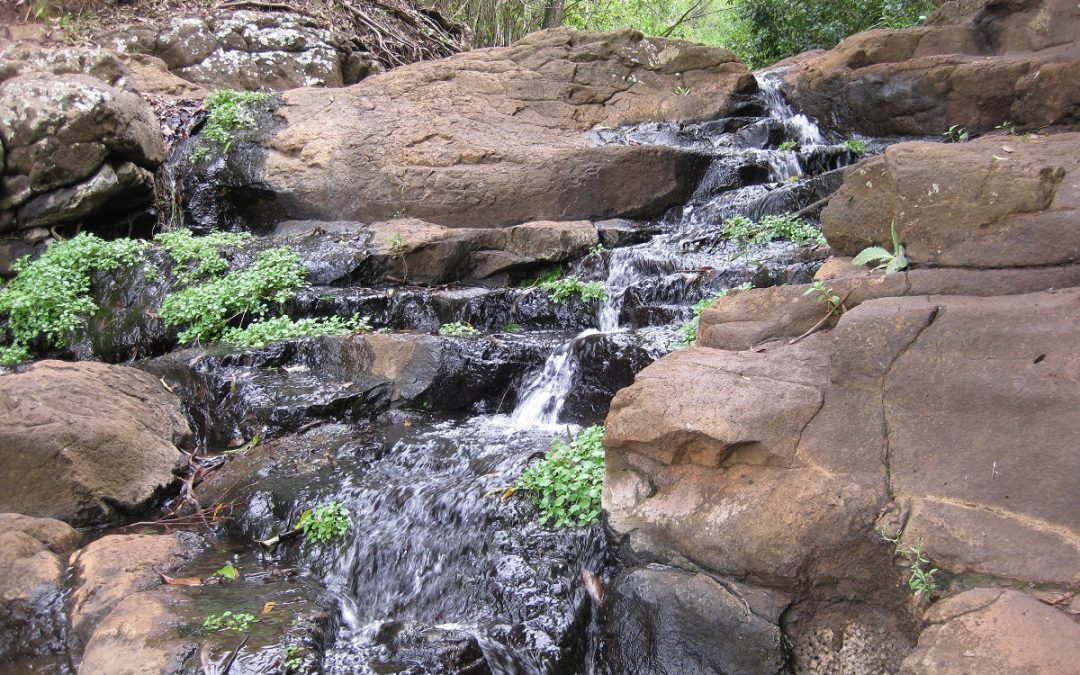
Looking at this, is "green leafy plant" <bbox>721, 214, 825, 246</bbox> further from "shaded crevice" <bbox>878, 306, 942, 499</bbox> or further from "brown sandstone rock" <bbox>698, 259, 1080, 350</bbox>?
"shaded crevice" <bbox>878, 306, 942, 499</bbox>

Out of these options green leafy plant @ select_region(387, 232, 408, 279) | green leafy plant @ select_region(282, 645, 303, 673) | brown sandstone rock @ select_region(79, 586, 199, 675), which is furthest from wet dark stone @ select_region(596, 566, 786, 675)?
green leafy plant @ select_region(387, 232, 408, 279)

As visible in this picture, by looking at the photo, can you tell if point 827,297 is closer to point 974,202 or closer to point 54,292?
point 974,202

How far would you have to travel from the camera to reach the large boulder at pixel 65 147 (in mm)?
8477

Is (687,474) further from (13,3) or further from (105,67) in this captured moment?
(13,3)

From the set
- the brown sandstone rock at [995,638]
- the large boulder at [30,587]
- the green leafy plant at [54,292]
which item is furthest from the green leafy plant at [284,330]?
the brown sandstone rock at [995,638]

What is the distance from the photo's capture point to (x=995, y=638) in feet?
8.61

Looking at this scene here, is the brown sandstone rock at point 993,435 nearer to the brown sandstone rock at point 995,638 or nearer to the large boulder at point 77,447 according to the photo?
the brown sandstone rock at point 995,638

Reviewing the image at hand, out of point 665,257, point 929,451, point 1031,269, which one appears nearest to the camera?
A: point 929,451

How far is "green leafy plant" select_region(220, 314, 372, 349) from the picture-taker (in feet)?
23.5

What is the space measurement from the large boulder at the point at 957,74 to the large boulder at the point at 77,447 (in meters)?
9.15

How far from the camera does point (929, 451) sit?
3.20 metres

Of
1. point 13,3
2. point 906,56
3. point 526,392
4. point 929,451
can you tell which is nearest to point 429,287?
point 526,392

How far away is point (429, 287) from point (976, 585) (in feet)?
21.3

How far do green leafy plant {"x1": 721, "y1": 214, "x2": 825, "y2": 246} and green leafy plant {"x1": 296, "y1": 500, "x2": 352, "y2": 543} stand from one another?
484 cm
